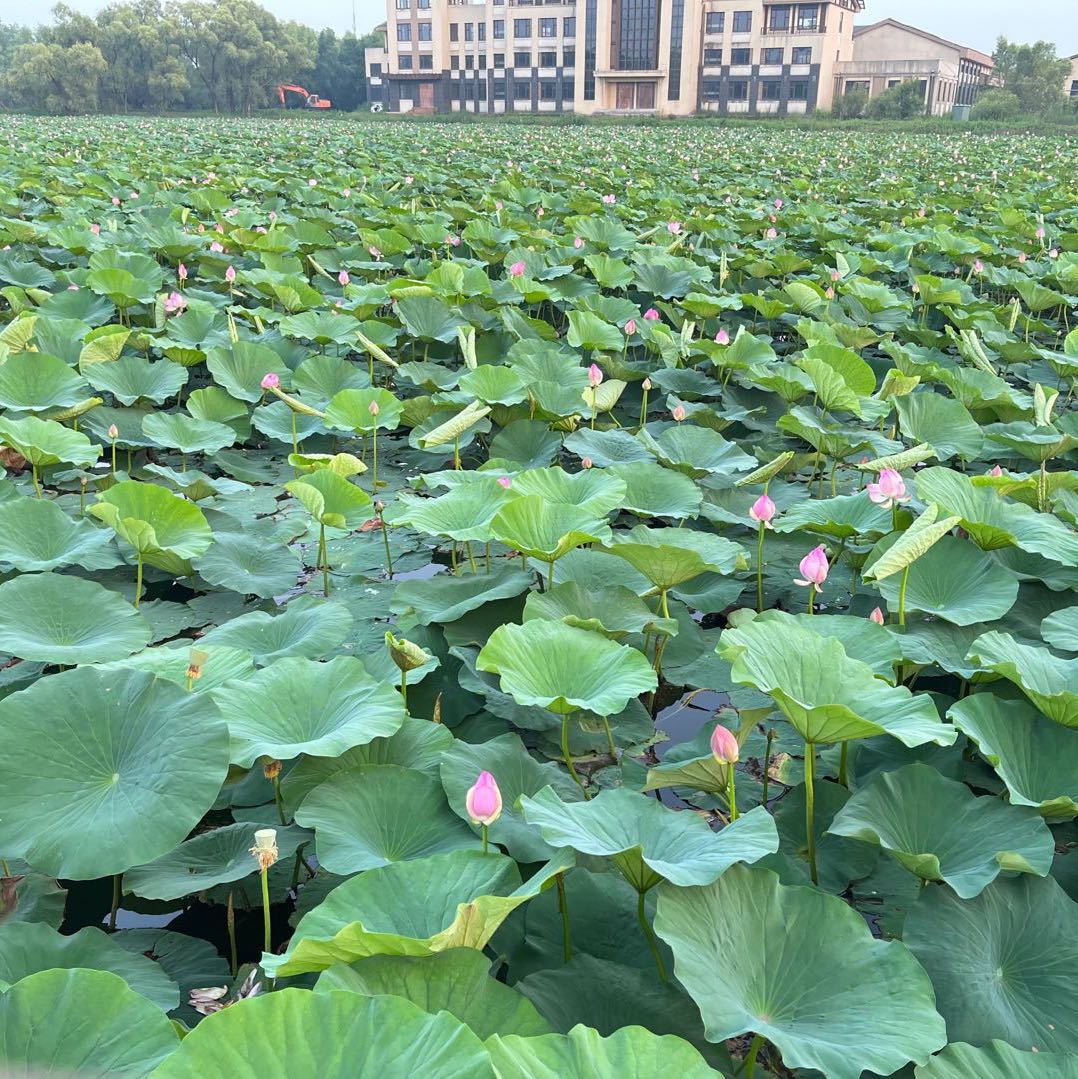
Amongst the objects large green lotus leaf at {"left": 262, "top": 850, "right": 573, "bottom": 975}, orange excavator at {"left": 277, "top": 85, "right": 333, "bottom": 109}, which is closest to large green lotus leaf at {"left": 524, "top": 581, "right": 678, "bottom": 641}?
large green lotus leaf at {"left": 262, "top": 850, "right": 573, "bottom": 975}

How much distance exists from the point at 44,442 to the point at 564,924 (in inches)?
73.6

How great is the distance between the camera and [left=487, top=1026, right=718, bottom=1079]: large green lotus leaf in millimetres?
705

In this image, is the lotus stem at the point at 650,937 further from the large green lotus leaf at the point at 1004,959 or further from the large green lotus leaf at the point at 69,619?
the large green lotus leaf at the point at 69,619

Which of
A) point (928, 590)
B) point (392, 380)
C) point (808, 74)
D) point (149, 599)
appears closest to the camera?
point (928, 590)

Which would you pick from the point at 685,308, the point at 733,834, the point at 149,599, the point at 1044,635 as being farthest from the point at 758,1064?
the point at 685,308

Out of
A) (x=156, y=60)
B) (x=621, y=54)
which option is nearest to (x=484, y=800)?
(x=156, y=60)

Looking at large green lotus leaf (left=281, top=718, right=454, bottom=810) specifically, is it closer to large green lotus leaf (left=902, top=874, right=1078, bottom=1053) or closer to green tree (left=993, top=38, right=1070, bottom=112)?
large green lotus leaf (left=902, top=874, right=1078, bottom=1053)

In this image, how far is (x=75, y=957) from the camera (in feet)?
3.42

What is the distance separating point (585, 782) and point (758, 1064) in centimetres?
56

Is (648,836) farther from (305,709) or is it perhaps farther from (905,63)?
(905,63)

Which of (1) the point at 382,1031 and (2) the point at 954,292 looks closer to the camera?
(1) the point at 382,1031

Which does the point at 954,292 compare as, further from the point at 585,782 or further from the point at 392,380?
the point at 585,782

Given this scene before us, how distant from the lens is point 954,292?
4.30m

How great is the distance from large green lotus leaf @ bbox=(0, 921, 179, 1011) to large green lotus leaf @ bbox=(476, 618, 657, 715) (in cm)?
56
